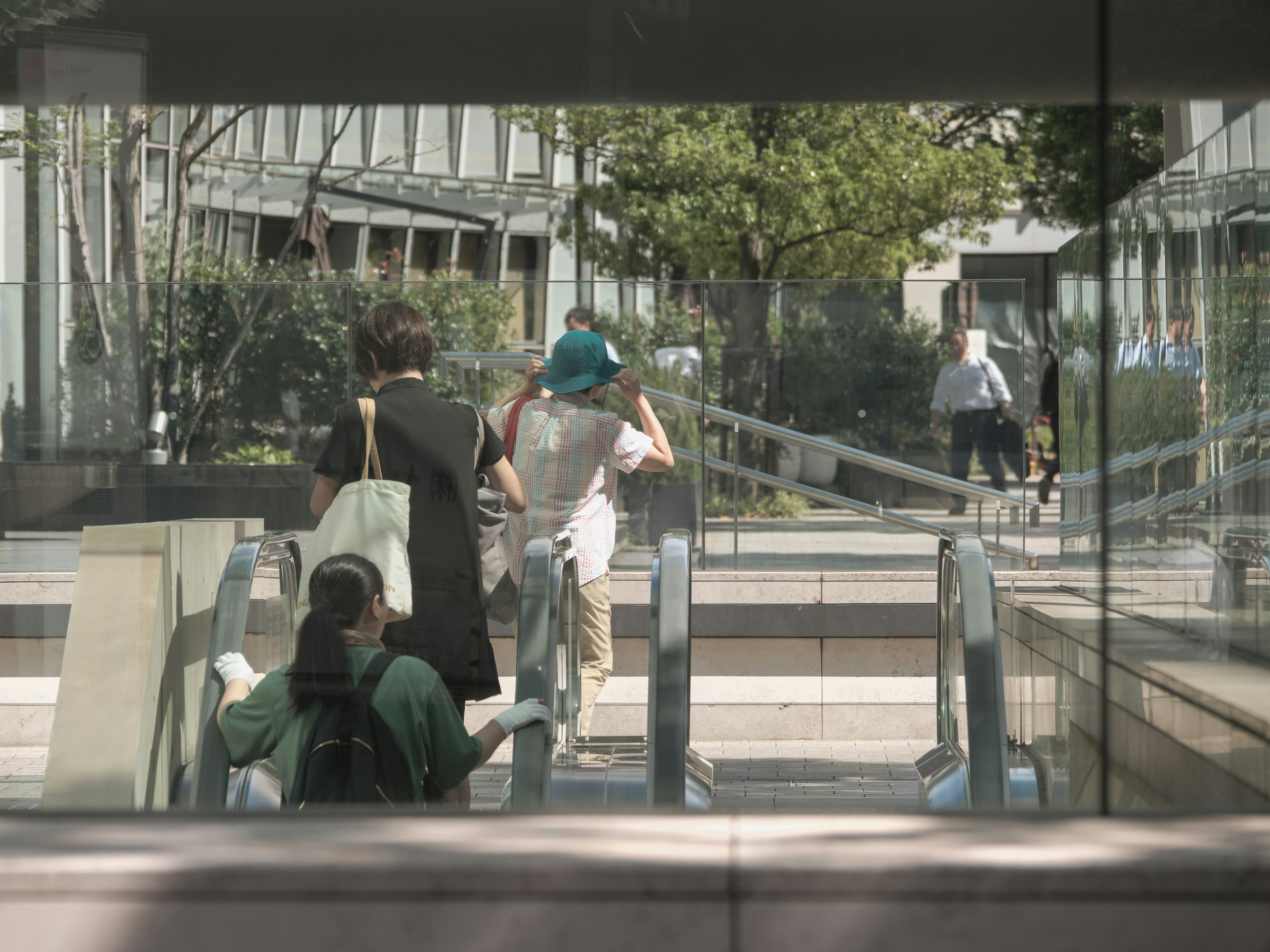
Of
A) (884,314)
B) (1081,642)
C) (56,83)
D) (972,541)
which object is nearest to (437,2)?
(56,83)

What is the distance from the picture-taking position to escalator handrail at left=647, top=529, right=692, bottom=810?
10.3 feet

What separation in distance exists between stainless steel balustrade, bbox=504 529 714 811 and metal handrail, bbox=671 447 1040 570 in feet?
9.70

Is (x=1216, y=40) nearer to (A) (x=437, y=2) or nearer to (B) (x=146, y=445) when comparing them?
(A) (x=437, y=2)

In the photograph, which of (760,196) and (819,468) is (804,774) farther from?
(760,196)

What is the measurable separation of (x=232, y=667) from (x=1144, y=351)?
2239mm

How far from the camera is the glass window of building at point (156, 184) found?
4.39 metres

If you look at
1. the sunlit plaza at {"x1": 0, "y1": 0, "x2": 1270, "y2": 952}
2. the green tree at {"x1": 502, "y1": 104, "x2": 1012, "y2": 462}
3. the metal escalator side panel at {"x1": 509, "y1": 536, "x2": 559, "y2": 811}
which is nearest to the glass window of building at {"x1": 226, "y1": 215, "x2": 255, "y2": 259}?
the sunlit plaza at {"x1": 0, "y1": 0, "x2": 1270, "y2": 952}

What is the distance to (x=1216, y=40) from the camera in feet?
7.98

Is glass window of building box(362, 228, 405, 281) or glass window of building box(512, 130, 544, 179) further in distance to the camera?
glass window of building box(362, 228, 405, 281)

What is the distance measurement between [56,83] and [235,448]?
8.49ft

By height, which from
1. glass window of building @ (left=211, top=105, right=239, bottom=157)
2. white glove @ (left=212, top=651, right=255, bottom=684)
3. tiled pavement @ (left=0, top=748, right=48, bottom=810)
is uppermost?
glass window of building @ (left=211, top=105, right=239, bottom=157)

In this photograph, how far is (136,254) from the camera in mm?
4910

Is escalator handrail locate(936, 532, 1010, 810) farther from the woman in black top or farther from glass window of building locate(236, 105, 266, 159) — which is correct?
glass window of building locate(236, 105, 266, 159)

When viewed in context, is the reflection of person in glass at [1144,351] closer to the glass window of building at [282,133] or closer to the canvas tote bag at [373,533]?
the canvas tote bag at [373,533]
